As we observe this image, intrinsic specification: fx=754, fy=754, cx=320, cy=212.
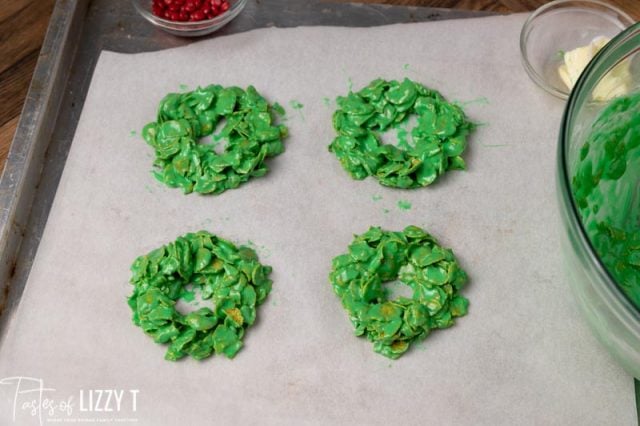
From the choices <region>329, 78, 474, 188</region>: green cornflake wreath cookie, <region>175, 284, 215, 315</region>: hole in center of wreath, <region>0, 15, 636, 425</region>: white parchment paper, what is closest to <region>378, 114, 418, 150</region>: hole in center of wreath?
<region>329, 78, 474, 188</region>: green cornflake wreath cookie

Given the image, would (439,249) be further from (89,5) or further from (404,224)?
(89,5)

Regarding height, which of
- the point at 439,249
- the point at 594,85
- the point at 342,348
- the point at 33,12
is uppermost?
the point at 594,85

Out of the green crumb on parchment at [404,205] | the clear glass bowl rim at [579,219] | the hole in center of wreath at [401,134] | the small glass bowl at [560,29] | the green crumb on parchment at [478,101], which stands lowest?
the green crumb on parchment at [404,205]

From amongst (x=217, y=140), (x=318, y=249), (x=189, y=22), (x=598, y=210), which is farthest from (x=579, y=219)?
(x=189, y=22)

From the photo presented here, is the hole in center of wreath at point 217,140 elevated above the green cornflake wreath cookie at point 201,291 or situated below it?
above

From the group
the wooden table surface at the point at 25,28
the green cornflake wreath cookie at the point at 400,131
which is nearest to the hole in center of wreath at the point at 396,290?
the green cornflake wreath cookie at the point at 400,131

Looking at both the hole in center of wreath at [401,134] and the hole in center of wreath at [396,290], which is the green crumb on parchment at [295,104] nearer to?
the hole in center of wreath at [401,134]

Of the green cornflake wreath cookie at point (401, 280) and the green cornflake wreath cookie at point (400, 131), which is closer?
the green cornflake wreath cookie at point (401, 280)

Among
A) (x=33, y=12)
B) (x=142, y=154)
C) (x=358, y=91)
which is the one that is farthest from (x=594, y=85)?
(x=33, y=12)

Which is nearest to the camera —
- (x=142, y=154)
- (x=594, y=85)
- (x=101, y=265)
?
(x=594, y=85)
